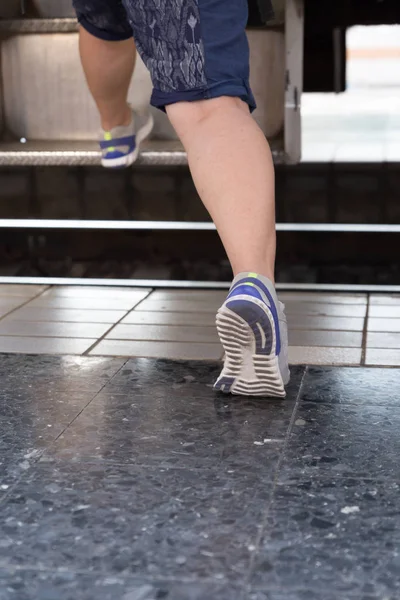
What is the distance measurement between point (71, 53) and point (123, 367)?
1486mm

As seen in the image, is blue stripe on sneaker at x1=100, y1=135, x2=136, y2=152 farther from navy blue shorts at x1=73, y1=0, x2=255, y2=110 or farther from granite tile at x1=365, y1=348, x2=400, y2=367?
granite tile at x1=365, y1=348, x2=400, y2=367

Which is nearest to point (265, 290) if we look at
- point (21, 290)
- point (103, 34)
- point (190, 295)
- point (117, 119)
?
point (103, 34)

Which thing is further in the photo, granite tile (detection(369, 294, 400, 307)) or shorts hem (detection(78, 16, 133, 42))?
granite tile (detection(369, 294, 400, 307))

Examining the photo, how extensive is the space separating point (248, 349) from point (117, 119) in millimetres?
969

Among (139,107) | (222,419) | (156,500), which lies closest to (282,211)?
(139,107)

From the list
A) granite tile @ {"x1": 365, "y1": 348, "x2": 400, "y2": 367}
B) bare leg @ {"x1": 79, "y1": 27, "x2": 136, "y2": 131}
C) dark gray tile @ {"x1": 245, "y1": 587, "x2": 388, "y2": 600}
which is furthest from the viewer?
bare leg @ {"x1": 79, "y1": 27, "x2": 136, "y2": 131}

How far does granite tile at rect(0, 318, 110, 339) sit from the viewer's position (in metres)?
2.44

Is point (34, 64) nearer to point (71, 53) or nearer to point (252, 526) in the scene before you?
point (71, 53)

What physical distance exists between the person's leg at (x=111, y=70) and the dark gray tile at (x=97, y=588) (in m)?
1.27

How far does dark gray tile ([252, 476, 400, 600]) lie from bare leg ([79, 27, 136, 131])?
121 centimetres

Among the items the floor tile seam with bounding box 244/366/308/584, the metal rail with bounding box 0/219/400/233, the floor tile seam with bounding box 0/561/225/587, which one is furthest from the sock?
the metal rail with bounding box 0/219/400/233

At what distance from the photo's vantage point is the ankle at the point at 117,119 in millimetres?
2508

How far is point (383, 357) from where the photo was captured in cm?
219

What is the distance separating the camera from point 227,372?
1852 millimetres
